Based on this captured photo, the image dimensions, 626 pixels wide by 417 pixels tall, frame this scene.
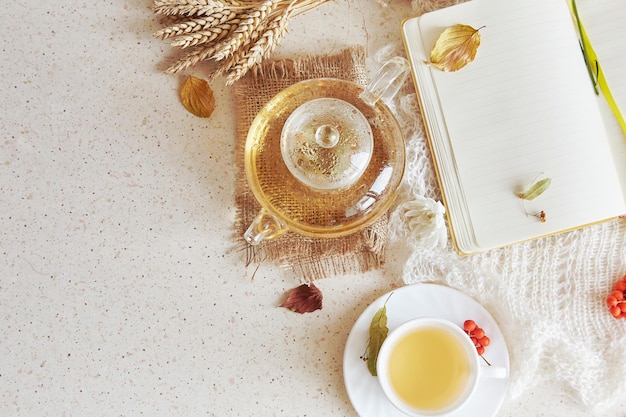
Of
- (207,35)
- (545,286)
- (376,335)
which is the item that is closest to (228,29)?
(207,35)

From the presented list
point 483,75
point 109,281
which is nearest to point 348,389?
point 109,281

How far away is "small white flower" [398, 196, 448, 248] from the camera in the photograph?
76 centimetres

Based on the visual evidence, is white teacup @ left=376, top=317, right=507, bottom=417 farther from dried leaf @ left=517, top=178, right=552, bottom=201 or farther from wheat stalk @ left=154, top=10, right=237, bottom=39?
wheat stalk @ left=154, top=10, right=237, bottom=39

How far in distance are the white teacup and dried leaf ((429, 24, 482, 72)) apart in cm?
35

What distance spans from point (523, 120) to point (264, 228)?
0.38 meters

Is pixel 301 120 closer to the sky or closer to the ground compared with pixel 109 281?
closer to the sky

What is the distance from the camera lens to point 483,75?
2.52ft

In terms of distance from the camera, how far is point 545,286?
80 centimetres

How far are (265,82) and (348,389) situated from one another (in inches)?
17.7

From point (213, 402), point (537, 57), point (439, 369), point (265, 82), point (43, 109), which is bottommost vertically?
point (213, 402)

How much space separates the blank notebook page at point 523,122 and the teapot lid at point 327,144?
0.44ft

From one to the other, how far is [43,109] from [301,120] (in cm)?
38

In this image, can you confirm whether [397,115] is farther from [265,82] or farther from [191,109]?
[191,109]

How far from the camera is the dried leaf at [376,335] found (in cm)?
77
